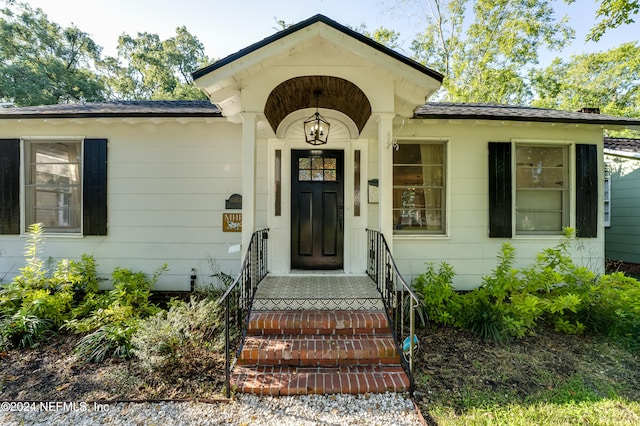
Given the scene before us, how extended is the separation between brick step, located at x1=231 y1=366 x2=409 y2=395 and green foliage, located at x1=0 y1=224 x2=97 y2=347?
2914 mm

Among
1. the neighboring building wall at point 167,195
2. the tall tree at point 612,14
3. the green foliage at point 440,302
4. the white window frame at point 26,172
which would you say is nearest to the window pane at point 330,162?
the neighboring building wall at point 167,195

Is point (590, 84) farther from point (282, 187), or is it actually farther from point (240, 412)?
point (240, 412)

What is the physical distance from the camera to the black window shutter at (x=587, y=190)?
4.79m

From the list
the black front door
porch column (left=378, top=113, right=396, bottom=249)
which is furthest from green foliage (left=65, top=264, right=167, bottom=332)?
porch column (left=378, top=113, right=396, bottom=249)

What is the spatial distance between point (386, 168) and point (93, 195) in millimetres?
4789

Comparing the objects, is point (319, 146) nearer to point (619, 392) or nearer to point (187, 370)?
point (187, 370)

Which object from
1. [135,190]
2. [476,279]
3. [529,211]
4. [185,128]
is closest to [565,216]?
[529,211]

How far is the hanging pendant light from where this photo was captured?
164 inches

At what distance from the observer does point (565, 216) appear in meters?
4.91

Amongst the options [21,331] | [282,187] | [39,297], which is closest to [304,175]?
[282,187]

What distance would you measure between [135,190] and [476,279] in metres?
6.07

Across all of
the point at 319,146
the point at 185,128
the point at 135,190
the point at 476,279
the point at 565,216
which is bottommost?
the point at 476,279

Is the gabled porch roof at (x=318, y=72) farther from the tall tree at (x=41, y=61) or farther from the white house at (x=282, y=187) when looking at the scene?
the tall tree at (x=41, y=61)

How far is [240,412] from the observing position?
2.31 metres
